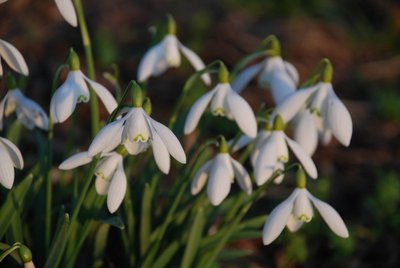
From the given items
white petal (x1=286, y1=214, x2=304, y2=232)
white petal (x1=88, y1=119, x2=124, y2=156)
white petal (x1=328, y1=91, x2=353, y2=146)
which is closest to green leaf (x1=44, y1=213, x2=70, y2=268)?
white petal (x1=88, y1=119, x2=124, y2=156)

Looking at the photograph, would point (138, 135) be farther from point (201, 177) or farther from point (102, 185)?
point (201, 177)

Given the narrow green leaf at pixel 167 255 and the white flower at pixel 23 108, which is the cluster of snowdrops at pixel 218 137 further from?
the narrow green leaf at pixel 167 255

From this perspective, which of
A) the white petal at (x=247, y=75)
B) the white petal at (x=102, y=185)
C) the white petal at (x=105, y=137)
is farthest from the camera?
the white petal at (x=247, y=75)

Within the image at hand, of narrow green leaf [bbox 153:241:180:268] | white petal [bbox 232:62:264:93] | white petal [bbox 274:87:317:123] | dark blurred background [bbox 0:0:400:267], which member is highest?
white petal [bbox 274:87:317:123]

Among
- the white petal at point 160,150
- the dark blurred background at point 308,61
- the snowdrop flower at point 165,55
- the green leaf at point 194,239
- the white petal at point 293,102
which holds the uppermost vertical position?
the white petal at point 160,150

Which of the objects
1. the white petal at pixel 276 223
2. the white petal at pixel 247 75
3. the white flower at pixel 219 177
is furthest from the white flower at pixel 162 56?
the white petal at pixel 276 223

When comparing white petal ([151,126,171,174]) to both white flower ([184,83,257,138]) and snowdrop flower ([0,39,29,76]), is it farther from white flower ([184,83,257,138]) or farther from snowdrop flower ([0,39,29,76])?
snowdrop flower ([0,39,29,76])

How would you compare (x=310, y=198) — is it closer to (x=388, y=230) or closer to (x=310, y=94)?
(x=310, y=94)
